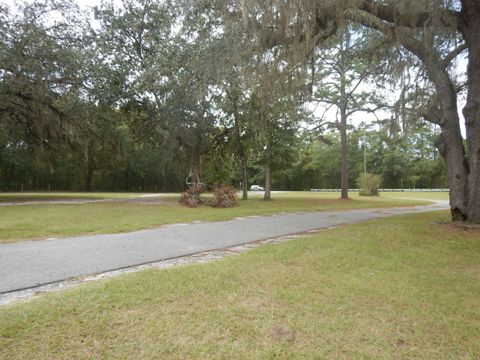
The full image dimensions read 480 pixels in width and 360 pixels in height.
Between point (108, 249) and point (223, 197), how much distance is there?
9755mm

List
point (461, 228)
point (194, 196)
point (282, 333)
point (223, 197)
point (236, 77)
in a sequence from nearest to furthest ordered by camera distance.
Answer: point (282, 333), point (461, 228), point (236, 77), point (223, 197), point (194, 196)

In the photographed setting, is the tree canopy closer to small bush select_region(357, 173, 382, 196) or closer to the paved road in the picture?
the paved road

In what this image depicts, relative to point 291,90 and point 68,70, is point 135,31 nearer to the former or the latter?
point 68,70

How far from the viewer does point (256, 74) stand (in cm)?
860

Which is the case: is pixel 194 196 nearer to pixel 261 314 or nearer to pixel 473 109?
pixel 473 109

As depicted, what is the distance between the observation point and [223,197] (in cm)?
1519

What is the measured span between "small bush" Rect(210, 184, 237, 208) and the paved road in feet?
20.8

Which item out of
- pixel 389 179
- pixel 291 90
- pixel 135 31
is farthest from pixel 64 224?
pixel 389 179

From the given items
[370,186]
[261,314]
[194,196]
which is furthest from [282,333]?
[370,186]

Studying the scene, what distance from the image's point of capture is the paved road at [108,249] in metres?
4.12

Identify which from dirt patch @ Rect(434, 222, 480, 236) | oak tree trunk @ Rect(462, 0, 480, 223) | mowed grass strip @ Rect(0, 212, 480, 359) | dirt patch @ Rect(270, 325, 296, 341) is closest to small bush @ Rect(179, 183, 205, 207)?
dirt patch @ Rect(434, 222, 480, 236)

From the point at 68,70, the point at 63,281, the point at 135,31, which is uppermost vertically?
the point at 135,31

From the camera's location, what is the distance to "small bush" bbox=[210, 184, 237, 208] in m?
15.0

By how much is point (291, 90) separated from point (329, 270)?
5.88 metres
